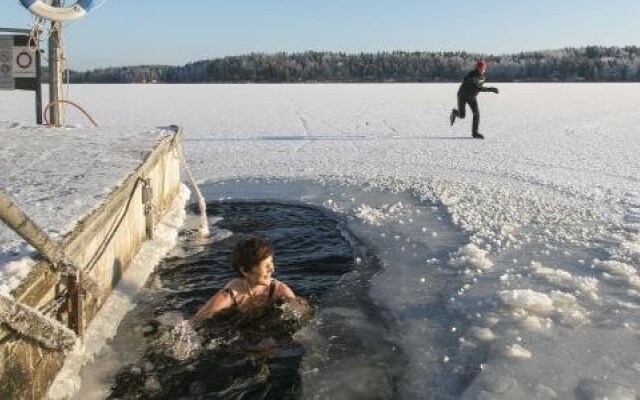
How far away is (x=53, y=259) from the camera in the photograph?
10.1 ft

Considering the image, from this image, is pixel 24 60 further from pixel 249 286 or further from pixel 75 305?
pixel 75 305

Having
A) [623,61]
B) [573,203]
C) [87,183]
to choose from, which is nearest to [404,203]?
[573,203]

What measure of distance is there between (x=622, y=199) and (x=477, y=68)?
21.4 ft

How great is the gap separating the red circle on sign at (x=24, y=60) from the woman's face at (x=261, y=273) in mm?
5674

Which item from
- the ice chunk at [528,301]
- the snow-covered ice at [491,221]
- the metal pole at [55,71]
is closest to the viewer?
the snow-covered ice at [491,221]

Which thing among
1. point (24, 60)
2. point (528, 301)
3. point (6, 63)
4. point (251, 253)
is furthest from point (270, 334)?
point (6, 63)

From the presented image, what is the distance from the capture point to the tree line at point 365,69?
82.3 m

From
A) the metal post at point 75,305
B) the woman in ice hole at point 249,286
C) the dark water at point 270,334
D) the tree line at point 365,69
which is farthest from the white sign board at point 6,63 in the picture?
the tree line at point 365,69

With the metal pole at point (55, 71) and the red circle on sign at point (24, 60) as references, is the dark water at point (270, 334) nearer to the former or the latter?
the metal pole at point (55, 71)

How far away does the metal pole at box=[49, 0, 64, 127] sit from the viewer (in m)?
8.35

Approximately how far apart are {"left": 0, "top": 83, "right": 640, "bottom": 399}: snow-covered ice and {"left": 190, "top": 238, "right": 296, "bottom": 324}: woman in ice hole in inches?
30.7

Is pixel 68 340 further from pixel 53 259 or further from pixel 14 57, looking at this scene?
pixel 14 57

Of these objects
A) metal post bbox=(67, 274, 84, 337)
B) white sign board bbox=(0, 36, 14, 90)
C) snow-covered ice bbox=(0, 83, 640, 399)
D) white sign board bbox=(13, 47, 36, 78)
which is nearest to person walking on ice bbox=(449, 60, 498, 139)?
snow-covered ice bbox=(0, 83, 640, 399)

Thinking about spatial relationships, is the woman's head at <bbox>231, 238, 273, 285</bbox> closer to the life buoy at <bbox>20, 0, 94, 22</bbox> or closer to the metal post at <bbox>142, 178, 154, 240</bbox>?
the metal post at <bbox>142, 178, 154, 240</bbox>
